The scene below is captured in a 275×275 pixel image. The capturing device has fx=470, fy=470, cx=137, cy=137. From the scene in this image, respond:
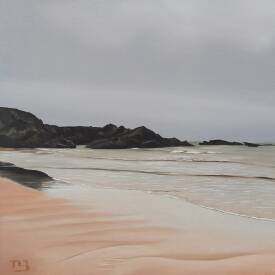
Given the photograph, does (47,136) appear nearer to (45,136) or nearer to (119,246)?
(45,136)

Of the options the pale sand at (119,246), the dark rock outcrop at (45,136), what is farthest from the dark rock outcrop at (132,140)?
the pale sand at (119,246)

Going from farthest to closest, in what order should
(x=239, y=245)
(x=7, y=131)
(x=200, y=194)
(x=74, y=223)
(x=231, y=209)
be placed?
1. (x=7, y=131)
2. (x=200, y=194)
3. (x=231, y=209)
4. (x=74, y=223)
5. (x=239, y=245)

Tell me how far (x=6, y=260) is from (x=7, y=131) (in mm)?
53084

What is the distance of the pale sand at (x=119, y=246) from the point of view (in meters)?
4.33

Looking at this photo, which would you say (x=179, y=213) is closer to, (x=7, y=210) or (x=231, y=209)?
(x=231, y=209)

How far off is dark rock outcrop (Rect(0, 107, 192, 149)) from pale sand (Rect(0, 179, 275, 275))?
4700cm

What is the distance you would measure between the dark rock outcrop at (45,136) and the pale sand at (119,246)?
154 ft

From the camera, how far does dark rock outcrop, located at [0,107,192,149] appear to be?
5456 centimetres

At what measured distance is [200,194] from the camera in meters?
11.2

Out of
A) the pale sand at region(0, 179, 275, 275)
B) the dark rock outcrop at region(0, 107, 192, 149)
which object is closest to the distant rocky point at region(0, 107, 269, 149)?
the dark rock outcrop at region(0, 107, 192, 149)

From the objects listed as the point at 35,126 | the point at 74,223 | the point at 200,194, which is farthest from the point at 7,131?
the point at 74,223

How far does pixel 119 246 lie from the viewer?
5.18 metres
